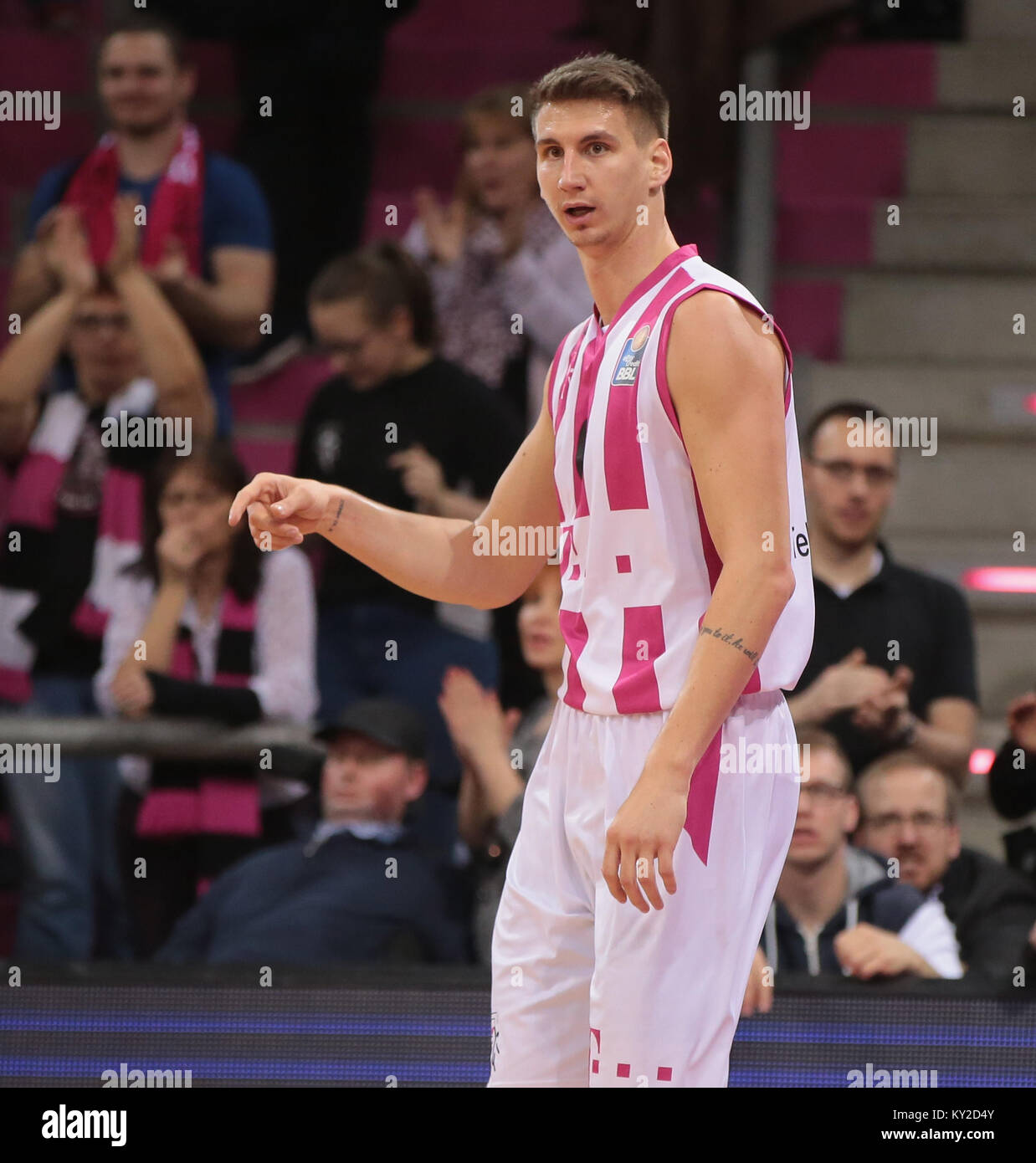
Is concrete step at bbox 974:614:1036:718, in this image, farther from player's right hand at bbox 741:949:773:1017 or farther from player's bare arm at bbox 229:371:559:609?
player's bare arm at bbox 229:371:559:609

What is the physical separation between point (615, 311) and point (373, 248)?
259cm

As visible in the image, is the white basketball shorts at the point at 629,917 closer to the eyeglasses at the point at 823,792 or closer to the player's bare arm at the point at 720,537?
the player's bare arm at the point at 720,537

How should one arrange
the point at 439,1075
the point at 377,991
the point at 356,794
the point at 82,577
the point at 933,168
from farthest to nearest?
the point at 933,168 < the point at 82,577 < the point at 356,794 < the point at 377,991 < the point at 439,1075

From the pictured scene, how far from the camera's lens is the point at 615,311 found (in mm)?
2379

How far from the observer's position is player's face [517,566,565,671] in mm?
4188

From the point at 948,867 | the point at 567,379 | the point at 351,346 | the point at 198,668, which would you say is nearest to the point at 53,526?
the point at 198,668

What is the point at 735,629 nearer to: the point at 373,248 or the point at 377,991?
the point at 377,991

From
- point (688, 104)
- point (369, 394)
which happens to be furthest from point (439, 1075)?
point (688, 104)

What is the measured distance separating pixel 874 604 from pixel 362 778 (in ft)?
4.40

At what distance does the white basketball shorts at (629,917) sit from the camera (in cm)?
217

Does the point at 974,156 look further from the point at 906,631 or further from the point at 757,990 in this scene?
the point at 757,990

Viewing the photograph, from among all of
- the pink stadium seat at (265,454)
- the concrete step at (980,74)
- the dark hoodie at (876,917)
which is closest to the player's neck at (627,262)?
the dark hoodie at (876,917)

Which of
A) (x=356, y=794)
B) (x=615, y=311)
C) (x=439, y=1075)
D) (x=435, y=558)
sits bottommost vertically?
(x=439, y=1075)

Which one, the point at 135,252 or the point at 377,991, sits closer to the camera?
the point at 377,991
